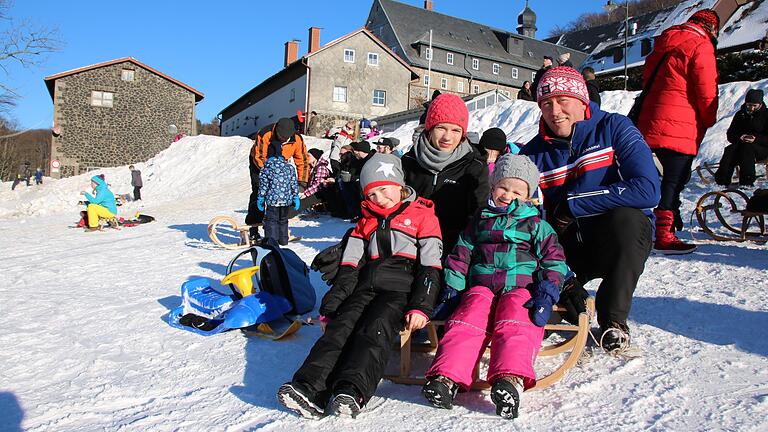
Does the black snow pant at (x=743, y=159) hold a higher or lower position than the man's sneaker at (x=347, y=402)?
higher

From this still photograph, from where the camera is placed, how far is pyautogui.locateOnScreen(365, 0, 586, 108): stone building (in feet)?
135

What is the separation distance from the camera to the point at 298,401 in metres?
2.37

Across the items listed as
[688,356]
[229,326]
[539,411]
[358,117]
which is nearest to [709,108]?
[688,356]

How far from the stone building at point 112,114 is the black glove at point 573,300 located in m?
36.6

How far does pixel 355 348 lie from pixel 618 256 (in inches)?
55.6

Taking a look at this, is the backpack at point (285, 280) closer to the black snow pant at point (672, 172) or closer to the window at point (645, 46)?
the black snow pant at point (672, 172)

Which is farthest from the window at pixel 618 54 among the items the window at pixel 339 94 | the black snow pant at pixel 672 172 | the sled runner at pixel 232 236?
the black snow pant at pixel 672 172

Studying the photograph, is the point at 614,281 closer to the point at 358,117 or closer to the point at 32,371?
the point at 32,371

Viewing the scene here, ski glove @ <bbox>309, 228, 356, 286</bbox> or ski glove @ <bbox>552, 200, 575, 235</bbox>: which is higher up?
ski glove @ <bbox>552, 200, 575, 235</bbox>

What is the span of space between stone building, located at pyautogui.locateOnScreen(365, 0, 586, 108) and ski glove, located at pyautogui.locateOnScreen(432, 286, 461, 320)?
116 feet

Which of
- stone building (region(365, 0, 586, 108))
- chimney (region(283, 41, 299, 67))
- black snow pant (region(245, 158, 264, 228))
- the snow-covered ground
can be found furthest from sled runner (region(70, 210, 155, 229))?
chimney (region(283, 41, 299, 67))

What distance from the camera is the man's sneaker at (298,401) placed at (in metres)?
2.37

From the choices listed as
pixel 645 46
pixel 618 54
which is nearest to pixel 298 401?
pixel 645 46

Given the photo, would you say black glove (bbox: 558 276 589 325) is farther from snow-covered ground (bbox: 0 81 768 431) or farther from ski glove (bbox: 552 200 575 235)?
ski glove (bbox: 552 200 575 235)
